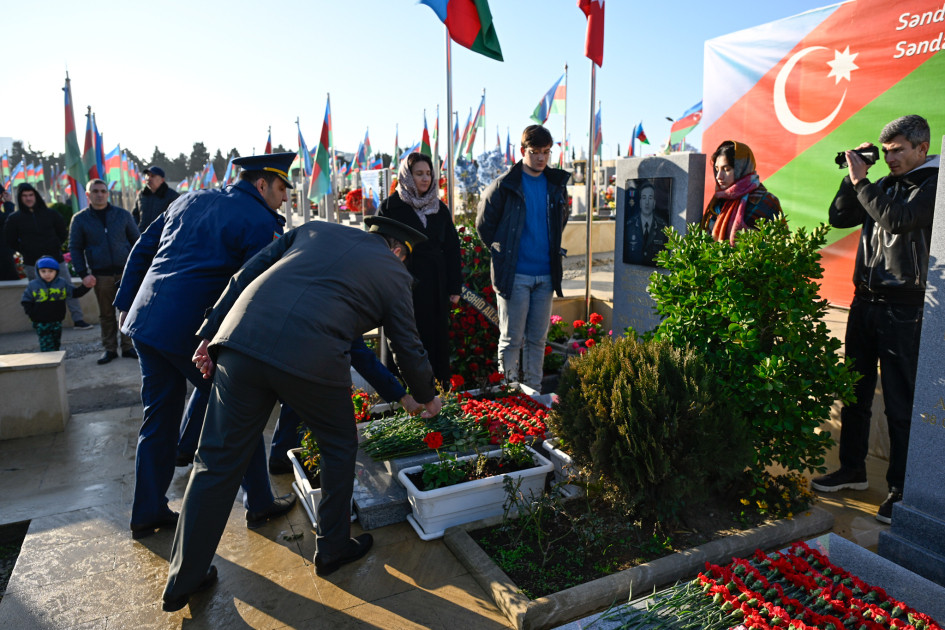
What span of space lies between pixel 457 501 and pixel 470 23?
4.37 m

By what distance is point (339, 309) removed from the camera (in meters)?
2.49

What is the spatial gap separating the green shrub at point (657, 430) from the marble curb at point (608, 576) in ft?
0.82

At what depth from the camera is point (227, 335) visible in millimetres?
2443

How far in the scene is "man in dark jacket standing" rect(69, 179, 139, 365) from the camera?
6.64m

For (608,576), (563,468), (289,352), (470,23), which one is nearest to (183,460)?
(289,352)

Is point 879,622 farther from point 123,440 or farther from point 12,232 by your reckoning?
point 12,232

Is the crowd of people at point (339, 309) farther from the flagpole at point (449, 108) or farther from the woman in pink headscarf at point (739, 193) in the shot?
the flagpole at point (449, 108)

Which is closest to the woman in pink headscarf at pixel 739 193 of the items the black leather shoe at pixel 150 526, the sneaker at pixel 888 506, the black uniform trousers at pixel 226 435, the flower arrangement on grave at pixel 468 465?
the sneaker at pixel 888 506

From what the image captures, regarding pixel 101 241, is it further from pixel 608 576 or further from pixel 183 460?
pixel 608 576

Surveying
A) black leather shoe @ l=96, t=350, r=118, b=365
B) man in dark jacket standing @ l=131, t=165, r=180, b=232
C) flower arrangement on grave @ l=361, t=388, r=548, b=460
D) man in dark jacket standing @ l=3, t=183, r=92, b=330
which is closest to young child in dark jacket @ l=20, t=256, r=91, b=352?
black leather shoe @ l=96, t=350, r=118, b=365

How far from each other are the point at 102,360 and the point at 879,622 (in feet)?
24.1

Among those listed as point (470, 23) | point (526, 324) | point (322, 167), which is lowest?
point (526, 324)

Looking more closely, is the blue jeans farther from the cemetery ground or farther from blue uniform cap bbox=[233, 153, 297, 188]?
blue uniform cap bbox=[233, 153, 297, 188]

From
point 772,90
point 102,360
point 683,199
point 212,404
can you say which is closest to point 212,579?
point 212,404
